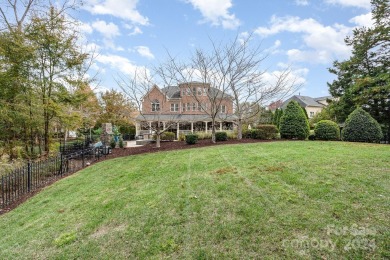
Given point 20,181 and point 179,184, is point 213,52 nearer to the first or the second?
point 179,184

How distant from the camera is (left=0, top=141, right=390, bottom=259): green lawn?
2.65 meters

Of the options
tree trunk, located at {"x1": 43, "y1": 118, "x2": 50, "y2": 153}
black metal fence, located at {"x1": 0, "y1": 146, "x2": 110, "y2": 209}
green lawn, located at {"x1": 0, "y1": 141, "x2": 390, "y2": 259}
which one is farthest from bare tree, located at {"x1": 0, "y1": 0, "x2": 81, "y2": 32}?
green lawn, located at {"x1": 0, "y1": 141, "x2": 390, "y2": 259}

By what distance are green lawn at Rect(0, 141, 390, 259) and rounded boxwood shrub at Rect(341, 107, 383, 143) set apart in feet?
21.0

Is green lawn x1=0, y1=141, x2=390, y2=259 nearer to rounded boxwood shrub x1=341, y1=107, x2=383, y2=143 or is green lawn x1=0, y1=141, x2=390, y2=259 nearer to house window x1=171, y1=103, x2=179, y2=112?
rounded boxwood shrub x1=341, y1=107, x2=383, y2=143

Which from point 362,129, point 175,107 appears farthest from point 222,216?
point 175,107

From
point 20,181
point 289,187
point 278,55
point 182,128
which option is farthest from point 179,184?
point 182,128

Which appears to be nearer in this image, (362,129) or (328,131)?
(362,129)

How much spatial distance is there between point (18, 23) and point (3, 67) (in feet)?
14.4

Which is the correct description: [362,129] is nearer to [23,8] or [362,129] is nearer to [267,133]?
[267,133]

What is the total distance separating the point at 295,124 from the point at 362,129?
3.20 m

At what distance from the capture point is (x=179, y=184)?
5145 mm

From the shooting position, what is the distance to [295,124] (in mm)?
12438

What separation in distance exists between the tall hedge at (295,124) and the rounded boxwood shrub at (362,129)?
6.71ft

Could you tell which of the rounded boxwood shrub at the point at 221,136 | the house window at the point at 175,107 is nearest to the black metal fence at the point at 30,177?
the rounded boxwood shrub at the point at 221,136
